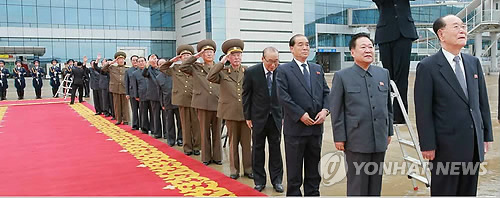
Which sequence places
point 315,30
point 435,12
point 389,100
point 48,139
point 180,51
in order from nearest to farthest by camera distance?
point 389,100 → point 180,51 → point 48,139 → point 435,12 → point 315,30

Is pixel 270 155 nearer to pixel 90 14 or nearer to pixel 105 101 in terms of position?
pixel 105 101

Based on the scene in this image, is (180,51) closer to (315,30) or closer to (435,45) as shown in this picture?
(435,45)

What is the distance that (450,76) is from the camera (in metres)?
2.44

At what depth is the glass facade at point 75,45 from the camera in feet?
101

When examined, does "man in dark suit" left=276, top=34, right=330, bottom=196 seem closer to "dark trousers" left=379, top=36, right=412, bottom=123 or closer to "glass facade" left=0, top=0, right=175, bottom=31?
"dark trousers" left=379, top=36, right=412, bottom=123

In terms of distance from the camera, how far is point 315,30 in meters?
39.4

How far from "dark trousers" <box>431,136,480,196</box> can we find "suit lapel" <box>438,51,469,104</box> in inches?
14.0

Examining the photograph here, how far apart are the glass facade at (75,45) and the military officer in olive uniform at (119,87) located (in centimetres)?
2522

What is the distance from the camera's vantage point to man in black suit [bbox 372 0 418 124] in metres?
3.59

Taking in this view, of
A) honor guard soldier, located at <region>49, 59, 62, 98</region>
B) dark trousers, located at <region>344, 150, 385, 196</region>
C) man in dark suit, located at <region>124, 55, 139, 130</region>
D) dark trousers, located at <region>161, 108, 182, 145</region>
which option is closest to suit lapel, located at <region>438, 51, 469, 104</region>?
dark trousers, located at <region>344, 150, 385, 196</region>

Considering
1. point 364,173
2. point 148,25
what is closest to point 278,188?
point 364,173

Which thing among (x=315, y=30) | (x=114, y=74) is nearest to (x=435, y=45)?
(x=315, y=30)

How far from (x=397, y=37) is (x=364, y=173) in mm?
1458

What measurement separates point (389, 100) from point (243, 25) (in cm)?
3014
